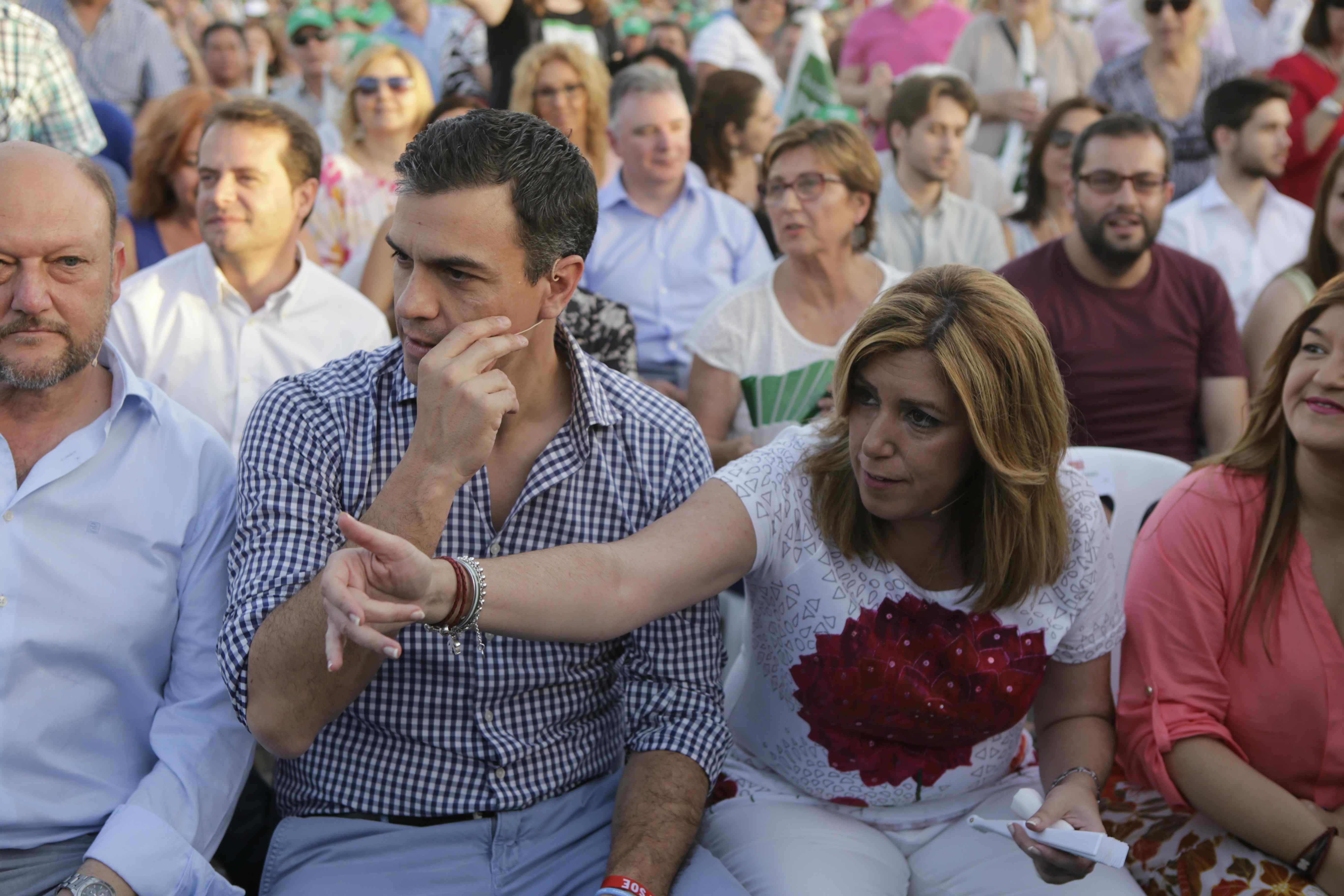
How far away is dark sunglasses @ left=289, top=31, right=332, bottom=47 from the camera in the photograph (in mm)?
7789

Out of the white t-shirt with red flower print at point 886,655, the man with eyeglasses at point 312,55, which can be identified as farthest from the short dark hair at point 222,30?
the white t-shirt with red flower print at point 886,655

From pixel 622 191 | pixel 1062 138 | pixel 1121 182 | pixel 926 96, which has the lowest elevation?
pixel 622 191

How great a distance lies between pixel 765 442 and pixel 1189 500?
1.51m

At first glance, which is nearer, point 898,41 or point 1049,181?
point 1049,181

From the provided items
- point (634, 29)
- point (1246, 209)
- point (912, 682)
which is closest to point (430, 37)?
point (634, 29)

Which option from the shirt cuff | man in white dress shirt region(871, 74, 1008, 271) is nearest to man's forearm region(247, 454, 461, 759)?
the shirt cuff

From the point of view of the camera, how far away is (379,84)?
Result: 5.48m

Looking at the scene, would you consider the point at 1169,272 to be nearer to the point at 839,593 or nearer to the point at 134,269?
the point at 839,593

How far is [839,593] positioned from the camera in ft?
7.86

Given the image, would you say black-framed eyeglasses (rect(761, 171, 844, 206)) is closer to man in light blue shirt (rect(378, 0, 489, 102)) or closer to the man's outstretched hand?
the man's outstretched hand

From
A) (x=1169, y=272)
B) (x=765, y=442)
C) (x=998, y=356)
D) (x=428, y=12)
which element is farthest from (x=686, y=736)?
(x=428, y=12)

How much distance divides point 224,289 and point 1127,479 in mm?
2758

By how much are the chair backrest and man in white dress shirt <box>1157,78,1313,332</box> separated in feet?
8.35

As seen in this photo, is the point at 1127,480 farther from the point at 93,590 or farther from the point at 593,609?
the point at 93,590
